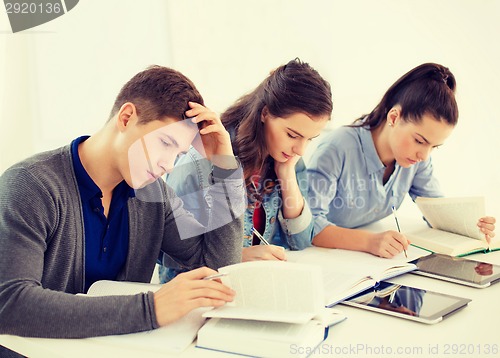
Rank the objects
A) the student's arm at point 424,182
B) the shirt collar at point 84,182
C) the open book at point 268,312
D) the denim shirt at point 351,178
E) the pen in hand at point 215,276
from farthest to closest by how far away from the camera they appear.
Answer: the student's arm at point 424,182, the denim shirt at point 351,178, the shirt collar at point 84,182, the pen in hand at point 215,276, the open book at point 268,312

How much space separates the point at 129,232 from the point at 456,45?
2.19 meters

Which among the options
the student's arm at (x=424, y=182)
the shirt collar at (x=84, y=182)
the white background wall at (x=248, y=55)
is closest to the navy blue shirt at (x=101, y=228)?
the shirt collar at (x=84, y=182)

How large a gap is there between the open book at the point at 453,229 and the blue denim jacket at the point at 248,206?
0.33 m

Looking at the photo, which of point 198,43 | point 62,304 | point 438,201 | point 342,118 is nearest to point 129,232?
point 62,304

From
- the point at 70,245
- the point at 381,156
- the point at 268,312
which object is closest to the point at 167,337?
the point at 268,312

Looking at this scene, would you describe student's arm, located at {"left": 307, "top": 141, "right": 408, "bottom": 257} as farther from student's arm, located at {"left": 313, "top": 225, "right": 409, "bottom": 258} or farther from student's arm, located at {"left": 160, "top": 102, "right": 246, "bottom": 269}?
student's arm, located at {"left": 160, "top": 102, "right": 246, "bottom": 269}

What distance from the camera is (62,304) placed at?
91 centimetres

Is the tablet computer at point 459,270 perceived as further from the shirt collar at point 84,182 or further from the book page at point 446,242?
the shirt collar at point 84,182

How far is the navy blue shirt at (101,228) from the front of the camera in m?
1.15

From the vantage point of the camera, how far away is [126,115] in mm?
1145

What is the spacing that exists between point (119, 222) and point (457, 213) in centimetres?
99

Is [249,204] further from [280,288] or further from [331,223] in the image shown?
[280,288]

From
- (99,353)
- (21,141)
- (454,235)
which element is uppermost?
(21,141)

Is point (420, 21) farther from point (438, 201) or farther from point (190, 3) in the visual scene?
point (438, 201)
